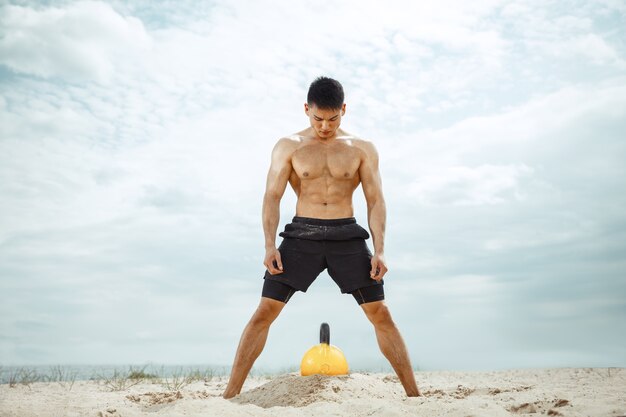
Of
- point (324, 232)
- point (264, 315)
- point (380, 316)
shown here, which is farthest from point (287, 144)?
point (380, 316)

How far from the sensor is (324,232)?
555cm

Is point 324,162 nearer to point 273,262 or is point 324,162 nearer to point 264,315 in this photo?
point 273,262

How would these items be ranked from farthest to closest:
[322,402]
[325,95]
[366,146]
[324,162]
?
[366,146] → [324,162] → [325,95] → [322,402]

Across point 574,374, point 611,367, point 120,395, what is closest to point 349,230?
point 120,395

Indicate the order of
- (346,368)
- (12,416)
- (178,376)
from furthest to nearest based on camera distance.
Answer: (178,376), (346,368), (12,416)

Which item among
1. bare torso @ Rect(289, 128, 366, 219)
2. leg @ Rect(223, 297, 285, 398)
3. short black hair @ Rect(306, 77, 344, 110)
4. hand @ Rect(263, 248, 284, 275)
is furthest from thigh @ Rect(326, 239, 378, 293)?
short black hair @ Rect(306, 77, 344, 110)

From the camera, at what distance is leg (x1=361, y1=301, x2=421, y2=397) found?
5562 mm

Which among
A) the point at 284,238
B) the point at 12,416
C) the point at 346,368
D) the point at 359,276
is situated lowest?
the point at 12,416

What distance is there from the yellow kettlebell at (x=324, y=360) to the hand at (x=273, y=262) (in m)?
0.86

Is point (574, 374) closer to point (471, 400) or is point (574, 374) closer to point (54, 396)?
point (471, 400)

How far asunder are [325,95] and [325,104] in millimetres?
77

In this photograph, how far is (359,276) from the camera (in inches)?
217

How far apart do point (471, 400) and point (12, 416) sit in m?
3.11

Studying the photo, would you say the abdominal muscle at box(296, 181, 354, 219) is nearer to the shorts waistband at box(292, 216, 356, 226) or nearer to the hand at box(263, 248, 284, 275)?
the shorts waistband at box(292, 216, 356, 226)
